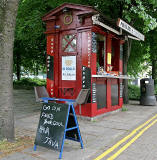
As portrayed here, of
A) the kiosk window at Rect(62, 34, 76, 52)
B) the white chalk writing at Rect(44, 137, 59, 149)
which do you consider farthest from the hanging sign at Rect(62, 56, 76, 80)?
the white chalk writing at Rect(44, 137, 59, 149)

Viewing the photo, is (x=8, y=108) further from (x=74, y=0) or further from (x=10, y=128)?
(x=74, y=0)

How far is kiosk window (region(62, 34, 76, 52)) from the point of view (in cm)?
816

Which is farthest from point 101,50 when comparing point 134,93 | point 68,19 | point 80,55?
point 134,93

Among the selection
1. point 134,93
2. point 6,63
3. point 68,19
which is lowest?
point 134,93

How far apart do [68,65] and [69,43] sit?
862mm

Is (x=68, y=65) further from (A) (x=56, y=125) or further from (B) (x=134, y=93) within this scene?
(B) (x=134, y=93)

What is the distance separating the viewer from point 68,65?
8.25 metres

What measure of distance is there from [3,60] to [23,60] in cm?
2161

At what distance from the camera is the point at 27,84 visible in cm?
2273

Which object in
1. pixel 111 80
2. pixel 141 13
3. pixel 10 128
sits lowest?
pixel 10 128

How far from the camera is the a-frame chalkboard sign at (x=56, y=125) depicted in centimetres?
436

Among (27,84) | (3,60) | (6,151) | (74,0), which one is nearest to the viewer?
(6,151)

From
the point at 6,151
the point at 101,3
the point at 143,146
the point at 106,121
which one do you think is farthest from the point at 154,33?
the point at 6,151

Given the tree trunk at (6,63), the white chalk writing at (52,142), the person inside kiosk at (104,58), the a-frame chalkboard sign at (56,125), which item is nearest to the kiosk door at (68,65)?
the person inside kiosk at (104,58)
